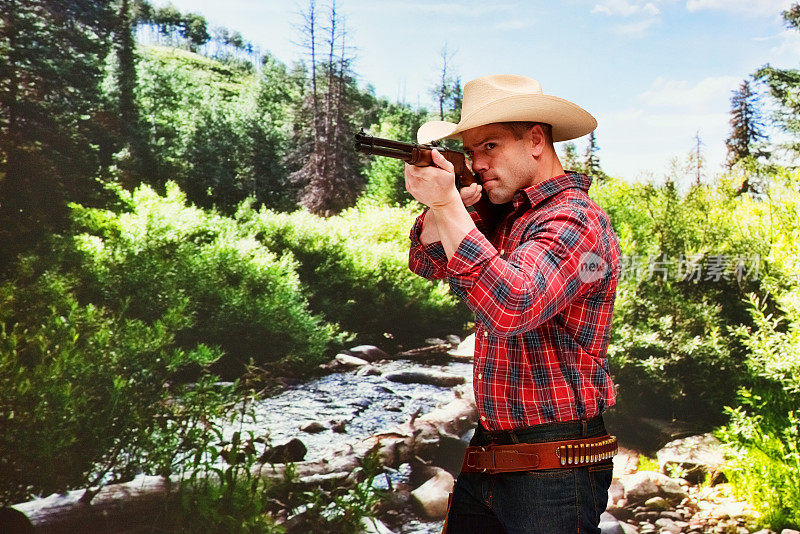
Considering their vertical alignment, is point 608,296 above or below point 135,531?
above

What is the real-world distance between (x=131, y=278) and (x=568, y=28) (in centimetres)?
261

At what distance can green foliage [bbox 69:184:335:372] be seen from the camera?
2.58 metres

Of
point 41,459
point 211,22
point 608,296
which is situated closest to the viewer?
point 608,296

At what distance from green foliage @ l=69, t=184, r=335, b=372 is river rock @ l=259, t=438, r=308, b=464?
0.34 metres

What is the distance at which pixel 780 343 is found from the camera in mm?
3479

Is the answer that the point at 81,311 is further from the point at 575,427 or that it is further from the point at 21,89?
the point at 575,427

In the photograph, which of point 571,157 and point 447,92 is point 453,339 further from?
point 571,157

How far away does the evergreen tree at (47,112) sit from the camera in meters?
2.43

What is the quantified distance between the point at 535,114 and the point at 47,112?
1.87 meters

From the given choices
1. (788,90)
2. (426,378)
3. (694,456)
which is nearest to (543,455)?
(426,378)

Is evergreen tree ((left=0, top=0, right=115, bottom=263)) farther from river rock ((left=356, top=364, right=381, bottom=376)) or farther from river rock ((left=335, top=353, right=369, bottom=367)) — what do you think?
river rock ((left=356, top=364, right=381, bottom=376))

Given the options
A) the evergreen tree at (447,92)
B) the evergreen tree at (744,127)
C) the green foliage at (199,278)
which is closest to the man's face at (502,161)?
the green foliage at (199,278)

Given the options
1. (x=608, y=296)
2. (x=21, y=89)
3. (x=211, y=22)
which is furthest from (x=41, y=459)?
(x=608, y=296)

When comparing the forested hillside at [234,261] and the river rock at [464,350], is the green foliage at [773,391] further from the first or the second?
the river rock at [464,350]
